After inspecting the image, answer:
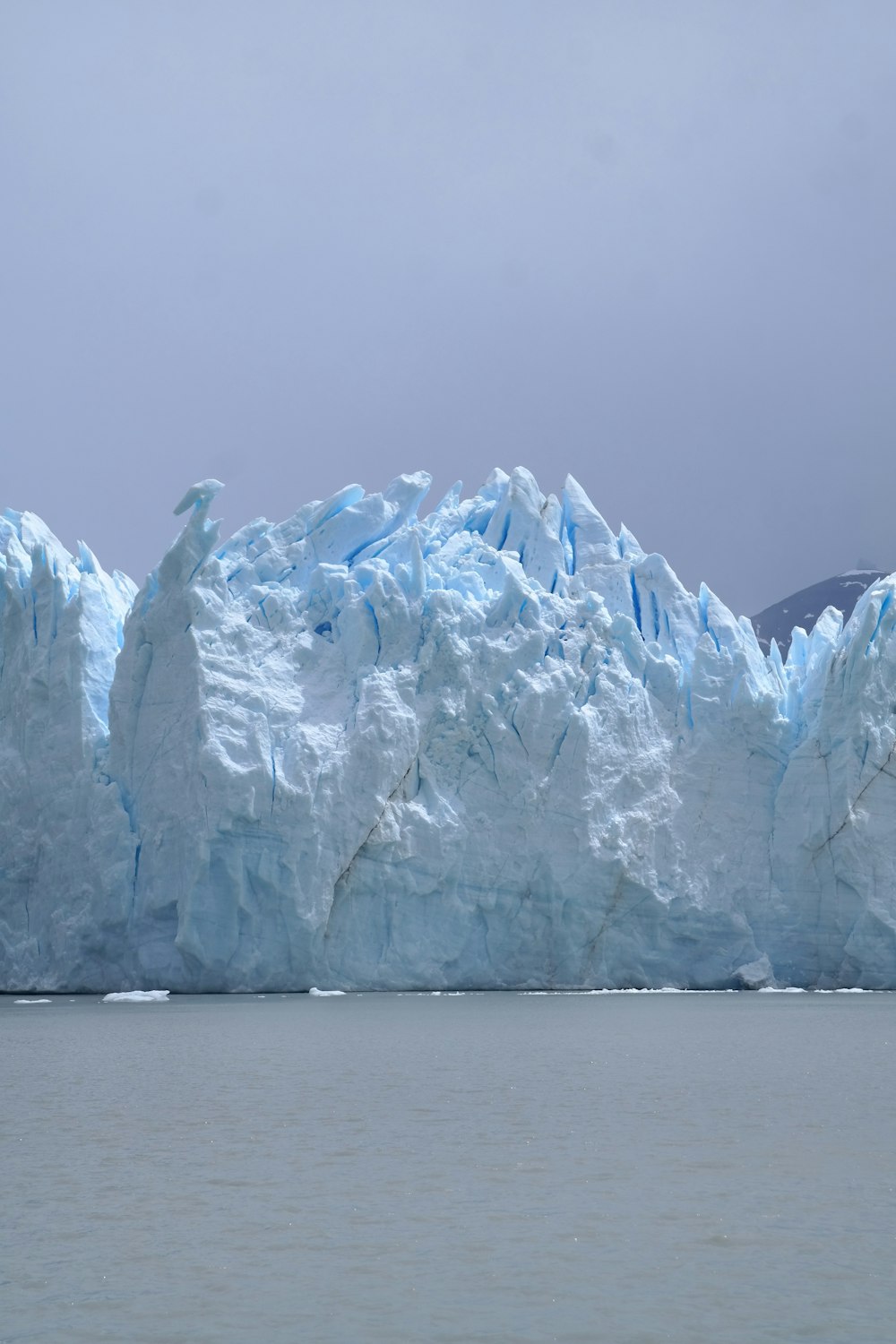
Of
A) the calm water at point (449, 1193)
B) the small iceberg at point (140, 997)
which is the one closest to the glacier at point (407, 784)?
the small iceberg at point (140, 997)

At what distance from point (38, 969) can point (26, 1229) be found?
16.3 m

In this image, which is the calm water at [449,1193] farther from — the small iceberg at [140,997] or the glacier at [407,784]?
the glacier at [407,784]

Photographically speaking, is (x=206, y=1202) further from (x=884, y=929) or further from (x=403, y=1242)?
(x=884, y=929)

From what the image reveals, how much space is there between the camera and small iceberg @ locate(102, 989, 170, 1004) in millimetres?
20344

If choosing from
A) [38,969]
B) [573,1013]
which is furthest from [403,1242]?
[38,969]

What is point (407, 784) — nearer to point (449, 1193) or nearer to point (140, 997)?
point (140, 997)

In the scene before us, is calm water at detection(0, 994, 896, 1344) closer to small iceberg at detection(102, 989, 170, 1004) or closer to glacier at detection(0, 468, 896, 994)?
small iceberg at detection(102, 989, 170, 1004)

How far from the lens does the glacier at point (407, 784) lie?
20.5m

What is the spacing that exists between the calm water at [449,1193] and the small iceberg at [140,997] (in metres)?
6.75

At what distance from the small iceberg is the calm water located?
675 centimetres

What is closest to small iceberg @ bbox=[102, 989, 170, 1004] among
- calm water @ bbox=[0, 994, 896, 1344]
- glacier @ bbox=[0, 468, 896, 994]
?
glacier @ bbox=[0, 468, 896, 994]

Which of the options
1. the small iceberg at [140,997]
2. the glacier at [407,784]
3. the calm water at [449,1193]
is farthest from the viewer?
the glacier at [407,784]

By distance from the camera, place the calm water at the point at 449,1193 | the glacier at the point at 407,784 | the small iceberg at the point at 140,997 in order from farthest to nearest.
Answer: the glacier at the point at 407,784, the small iceberg at the point at 140,997, the calm water at the point at 449,1193

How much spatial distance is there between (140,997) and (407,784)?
501 cm
